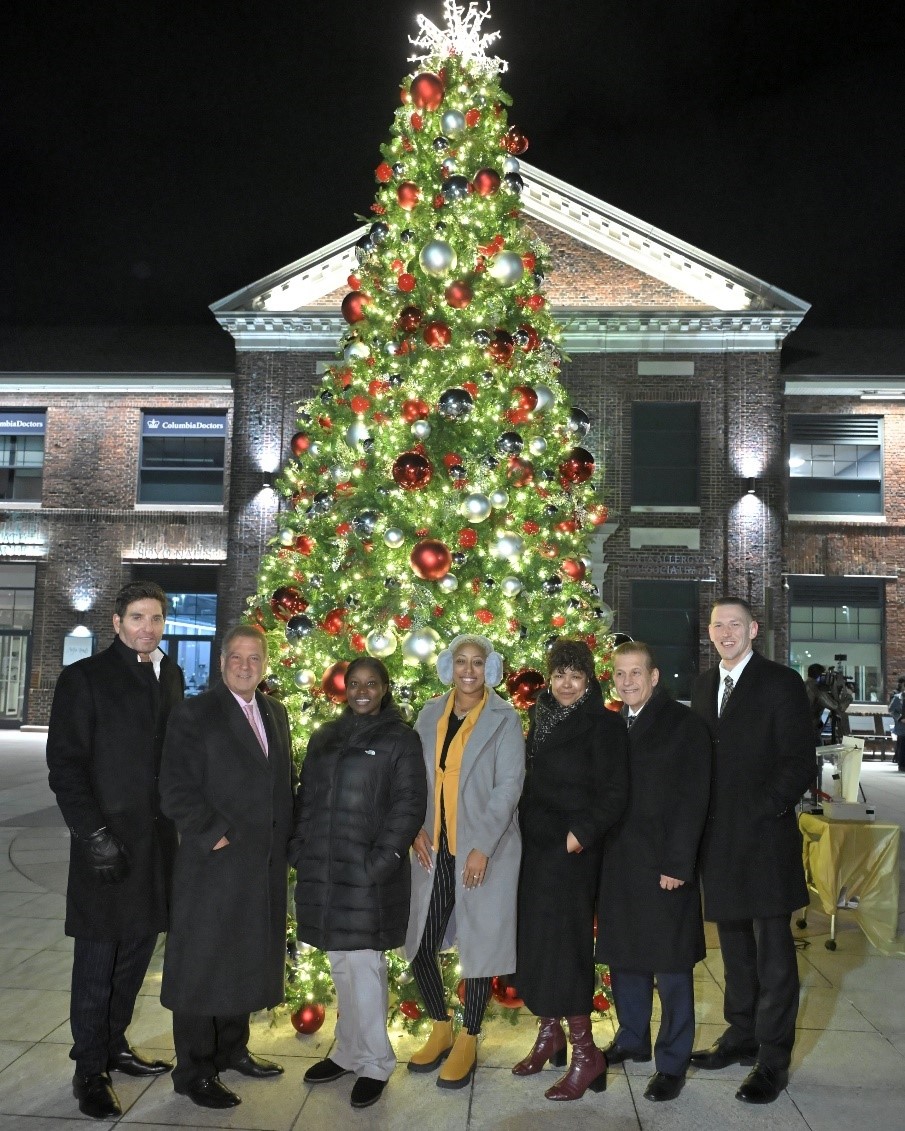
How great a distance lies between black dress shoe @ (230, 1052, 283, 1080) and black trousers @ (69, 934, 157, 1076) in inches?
21.3

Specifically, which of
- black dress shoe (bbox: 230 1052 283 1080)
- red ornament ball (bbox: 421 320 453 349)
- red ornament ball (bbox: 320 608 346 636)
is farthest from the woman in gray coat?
red ornament ball (bbox: 421 320 453 349)

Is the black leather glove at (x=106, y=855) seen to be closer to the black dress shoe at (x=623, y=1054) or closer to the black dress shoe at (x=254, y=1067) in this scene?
the black dress shoe at (x=254, y=1067)

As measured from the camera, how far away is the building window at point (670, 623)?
20703mm

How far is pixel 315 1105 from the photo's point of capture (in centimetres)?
400

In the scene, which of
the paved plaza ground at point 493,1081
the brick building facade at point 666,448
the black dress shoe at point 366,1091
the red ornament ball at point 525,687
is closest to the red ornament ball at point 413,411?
A: the red ornament ball at point 525,687

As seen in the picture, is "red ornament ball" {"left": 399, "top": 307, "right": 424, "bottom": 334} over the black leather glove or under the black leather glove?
over

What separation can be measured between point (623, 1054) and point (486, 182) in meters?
4.85

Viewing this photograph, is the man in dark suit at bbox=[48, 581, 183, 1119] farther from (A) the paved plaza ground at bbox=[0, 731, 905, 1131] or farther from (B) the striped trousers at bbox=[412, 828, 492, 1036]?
(B) the striped trousers at bbox=[412, 828, 492, 1036]

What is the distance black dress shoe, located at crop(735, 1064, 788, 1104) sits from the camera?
4.13 meters

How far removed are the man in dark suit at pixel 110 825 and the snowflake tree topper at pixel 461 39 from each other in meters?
4.35

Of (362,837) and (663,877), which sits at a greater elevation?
(362,837)

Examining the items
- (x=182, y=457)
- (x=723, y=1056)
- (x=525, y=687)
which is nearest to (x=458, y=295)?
(x=525, y=687)

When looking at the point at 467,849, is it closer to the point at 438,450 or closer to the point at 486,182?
the point at 438,450

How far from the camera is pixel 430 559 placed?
17.5 ft
